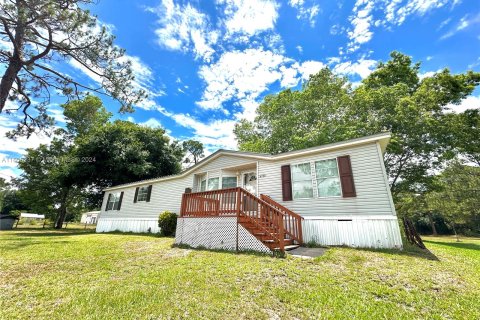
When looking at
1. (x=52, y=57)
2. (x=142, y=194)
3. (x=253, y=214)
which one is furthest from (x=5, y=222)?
(x=253, y=214)

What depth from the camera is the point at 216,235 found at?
6.53 meters

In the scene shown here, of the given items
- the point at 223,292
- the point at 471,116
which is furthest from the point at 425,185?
the point at 223,292

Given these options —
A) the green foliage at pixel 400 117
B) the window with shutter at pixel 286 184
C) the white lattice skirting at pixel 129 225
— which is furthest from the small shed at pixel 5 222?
the green foliage at pixel 400 117

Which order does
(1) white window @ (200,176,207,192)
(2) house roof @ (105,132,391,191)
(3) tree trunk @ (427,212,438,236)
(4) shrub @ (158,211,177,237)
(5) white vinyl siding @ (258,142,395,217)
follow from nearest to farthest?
(5) white vinyl siding @ (258,142,395,217) < (2) house roof @ (105,132,391,191) < (4) shrub @ (158,211,177,237) < (1) white window @ (200,176,207,192) < (3) tree trunk @ (427,212,438,236)

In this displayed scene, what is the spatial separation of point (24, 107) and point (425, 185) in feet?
84.5

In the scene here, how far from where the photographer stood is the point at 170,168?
22547 mm

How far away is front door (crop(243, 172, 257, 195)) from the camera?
9.89 meters

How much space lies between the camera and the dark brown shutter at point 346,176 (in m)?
6.92

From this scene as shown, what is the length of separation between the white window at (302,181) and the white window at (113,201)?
13156 millimetres

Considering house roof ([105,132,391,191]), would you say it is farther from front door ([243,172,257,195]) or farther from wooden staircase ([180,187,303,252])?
wooden staircase ([180,187,303,252])

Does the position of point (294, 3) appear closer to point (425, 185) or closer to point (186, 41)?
point (186, 41)

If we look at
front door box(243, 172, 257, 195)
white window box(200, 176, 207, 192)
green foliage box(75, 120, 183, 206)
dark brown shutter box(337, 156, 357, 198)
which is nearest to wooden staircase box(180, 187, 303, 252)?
dark brown shutter box(337, 156, 357, 198)

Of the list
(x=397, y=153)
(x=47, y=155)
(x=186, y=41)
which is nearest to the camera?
(x=186, y=41)

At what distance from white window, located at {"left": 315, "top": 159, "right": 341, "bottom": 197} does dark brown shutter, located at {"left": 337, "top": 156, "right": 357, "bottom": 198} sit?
19 centimetres
